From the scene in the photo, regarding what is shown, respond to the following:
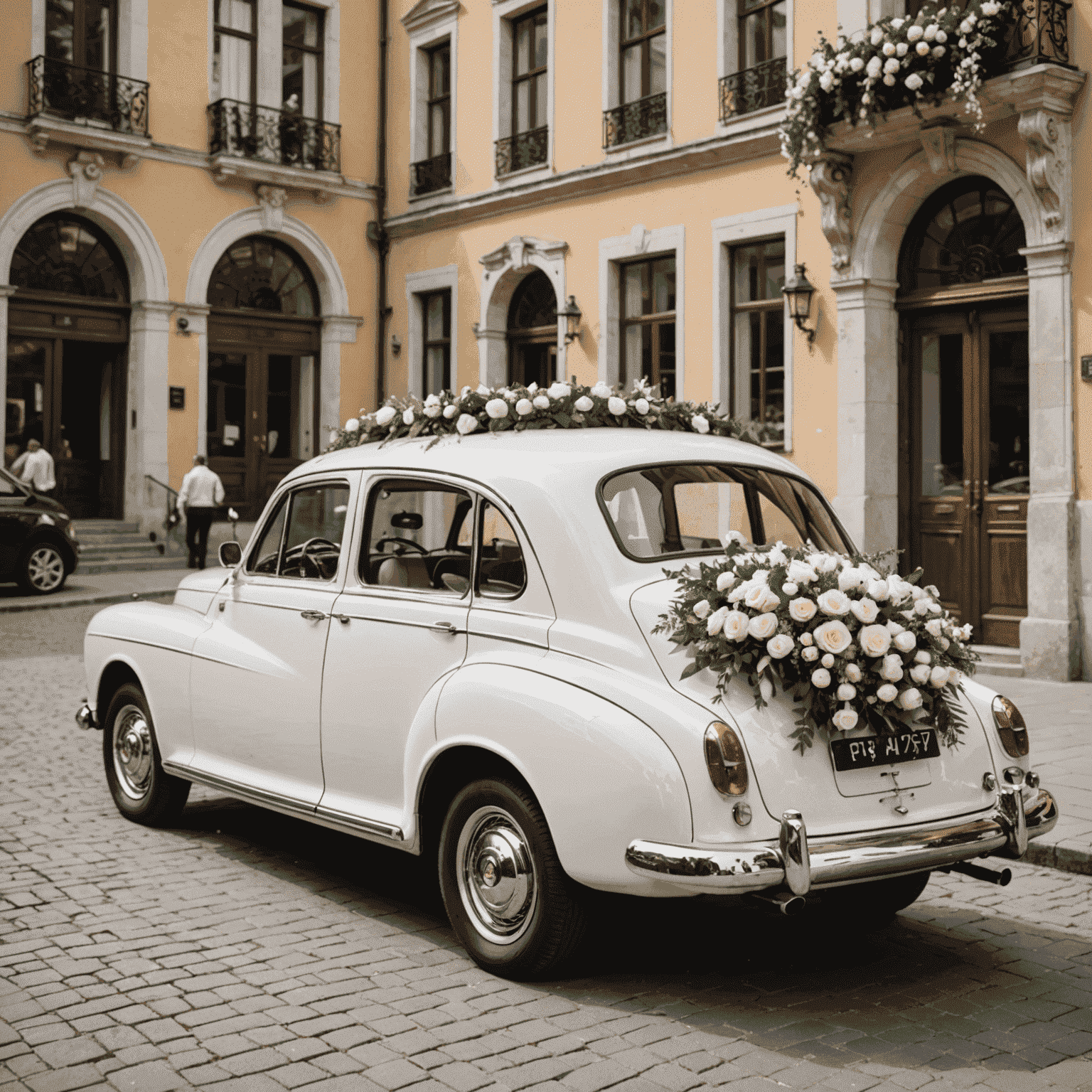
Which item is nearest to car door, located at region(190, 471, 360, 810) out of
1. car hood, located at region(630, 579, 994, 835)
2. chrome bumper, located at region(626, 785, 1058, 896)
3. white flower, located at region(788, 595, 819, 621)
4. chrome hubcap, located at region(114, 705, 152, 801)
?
chrome hubcap, located at region(114, 705, 152, 801)

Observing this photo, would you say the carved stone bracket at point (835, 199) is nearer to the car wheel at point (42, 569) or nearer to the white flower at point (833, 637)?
the car wheel at point (42, 569)

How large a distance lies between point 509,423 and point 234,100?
63.2ft

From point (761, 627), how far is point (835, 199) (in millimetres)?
11381

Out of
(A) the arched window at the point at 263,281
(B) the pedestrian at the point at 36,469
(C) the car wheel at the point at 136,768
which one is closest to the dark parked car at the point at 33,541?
(B) the pedestrian at the point at 36,469

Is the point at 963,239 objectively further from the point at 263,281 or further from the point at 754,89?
the point at 263,281

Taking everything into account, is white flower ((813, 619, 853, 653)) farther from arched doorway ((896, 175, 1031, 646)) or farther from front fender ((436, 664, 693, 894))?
arched doorway ((896, 175, 1031, 646))

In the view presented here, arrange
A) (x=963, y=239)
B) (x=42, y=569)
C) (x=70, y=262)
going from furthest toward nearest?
(x=70, y=262)
(x=42, y=569)
(x=963, y=239)

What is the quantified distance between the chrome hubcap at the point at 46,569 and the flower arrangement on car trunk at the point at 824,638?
49.3 ft

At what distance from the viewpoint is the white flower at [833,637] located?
172 inches

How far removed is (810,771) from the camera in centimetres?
426

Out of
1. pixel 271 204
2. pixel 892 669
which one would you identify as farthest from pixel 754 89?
pixel 892 669

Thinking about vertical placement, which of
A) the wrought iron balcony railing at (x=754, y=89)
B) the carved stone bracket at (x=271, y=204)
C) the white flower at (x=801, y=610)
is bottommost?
the white flower at (x=801, y=610)

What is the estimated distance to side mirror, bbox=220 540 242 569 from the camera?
6531 mm

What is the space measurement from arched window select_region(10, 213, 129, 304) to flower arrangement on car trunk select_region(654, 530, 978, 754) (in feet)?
63.7
